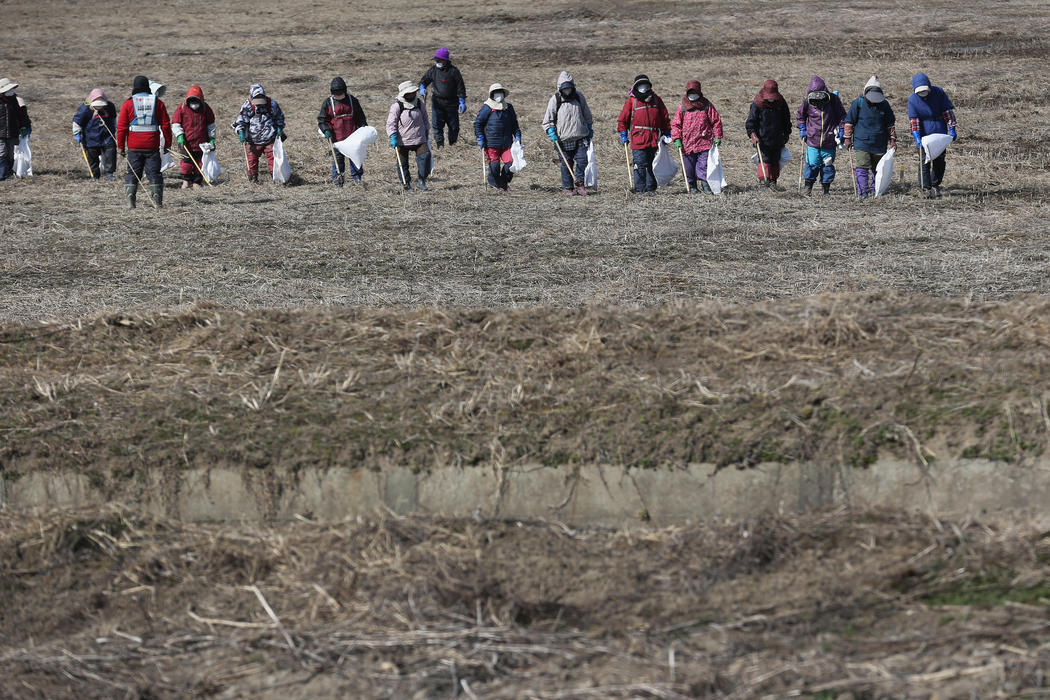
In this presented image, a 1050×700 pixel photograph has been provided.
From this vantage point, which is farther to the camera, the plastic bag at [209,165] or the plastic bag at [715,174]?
the plastic bag at [209,165]

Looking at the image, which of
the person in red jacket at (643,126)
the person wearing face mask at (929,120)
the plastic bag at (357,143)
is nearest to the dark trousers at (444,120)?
the plastic bag at (357,143)

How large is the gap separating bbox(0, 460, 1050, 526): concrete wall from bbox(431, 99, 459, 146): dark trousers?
1407cm

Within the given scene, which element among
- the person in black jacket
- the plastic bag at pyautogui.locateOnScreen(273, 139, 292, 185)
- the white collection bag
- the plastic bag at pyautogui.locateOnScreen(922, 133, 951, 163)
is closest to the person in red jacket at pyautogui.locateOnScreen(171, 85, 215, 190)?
the plastic bag at pyautogui.locateOnScreen(273, 139, 292, 185)

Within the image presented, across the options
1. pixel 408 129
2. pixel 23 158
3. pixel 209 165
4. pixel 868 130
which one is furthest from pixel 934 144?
pixel 23 158

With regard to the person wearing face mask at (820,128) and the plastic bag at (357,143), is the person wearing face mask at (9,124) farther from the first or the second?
the person wearing face mask at (820,128)

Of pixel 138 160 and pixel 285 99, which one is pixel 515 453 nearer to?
pixel 138 160

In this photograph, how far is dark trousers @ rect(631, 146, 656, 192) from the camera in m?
15.7

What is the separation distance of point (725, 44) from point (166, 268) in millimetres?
20331

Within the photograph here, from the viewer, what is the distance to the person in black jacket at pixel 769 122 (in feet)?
50.0

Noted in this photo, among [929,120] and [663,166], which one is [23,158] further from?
[929,120]

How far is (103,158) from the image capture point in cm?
1811

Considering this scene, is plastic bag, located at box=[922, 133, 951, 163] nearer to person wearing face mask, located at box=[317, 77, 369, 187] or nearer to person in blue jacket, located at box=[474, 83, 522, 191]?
person in blue jacket, located at box=[474, 83, 522, 191]

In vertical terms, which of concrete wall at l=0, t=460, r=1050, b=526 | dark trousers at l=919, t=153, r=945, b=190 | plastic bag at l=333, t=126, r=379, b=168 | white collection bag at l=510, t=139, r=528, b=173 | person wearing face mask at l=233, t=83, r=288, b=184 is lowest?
concrete wall at l=0, t=460, r=1050, b=526

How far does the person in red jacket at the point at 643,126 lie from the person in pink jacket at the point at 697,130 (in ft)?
0.68
